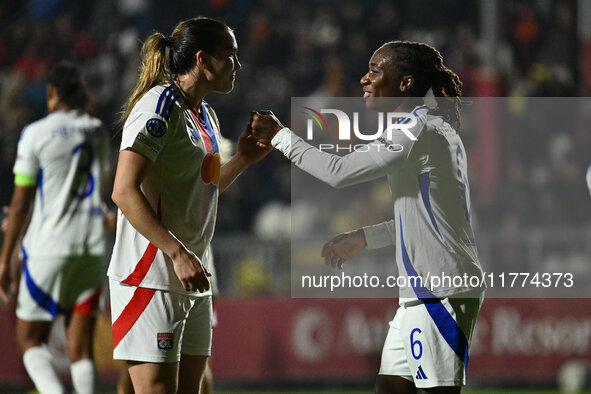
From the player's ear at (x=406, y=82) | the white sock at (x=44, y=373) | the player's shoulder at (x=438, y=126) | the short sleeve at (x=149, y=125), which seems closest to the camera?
the short sleeve at (x=149, y=125)

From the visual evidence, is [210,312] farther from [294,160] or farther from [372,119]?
[372,119]

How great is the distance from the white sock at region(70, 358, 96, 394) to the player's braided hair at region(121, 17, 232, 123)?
7.82ft

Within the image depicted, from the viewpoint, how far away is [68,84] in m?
5.64

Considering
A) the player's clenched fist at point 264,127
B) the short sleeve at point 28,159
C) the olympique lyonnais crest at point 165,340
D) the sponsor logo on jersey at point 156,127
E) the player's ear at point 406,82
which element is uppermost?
the short sleeve at point 28,159

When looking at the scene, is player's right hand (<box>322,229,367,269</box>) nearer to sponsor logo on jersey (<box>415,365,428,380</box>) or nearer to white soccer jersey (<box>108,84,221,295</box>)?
sponsor logo on jersey (<box>415,365,428,380</box>)

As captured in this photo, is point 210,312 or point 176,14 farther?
point 176,14

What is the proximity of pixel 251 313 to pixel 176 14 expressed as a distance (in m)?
5.55

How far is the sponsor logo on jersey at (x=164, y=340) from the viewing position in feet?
10.9

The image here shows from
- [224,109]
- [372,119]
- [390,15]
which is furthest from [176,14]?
[372,119]

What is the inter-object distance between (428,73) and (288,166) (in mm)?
7208

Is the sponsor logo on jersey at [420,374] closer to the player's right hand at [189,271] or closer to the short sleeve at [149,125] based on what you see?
the player's right hand at [189,271]

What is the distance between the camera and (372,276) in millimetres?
9070

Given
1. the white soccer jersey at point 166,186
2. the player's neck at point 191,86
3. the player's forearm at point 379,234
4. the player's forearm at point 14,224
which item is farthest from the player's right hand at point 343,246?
the player's forearm at point 14,224

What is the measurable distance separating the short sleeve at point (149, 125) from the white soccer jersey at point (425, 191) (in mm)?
703
